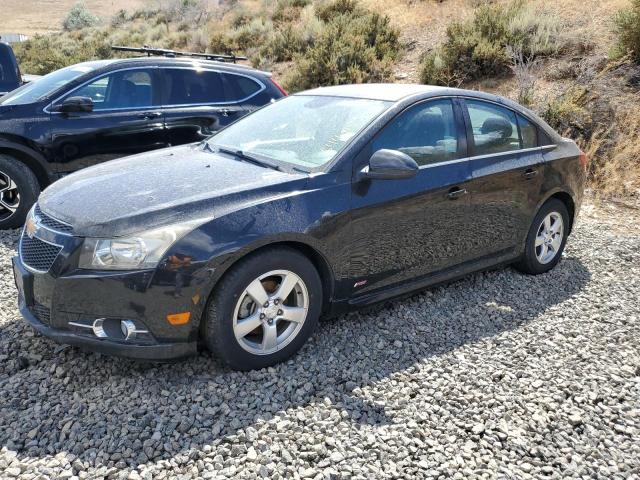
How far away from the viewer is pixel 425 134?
4234 millimetres

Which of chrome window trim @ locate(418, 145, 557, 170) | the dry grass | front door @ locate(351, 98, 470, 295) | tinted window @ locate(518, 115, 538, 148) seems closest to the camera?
front door @ locate(351, 98, 470, 295)

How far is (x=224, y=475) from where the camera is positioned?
8.77 feet

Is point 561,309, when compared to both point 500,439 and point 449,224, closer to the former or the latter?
point 449,224

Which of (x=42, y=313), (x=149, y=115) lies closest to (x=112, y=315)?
(x=42, y=313)

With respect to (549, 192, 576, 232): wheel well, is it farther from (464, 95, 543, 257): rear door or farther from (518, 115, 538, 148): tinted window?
(518, 115, 538, 148): tinted window

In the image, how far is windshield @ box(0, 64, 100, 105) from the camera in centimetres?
613

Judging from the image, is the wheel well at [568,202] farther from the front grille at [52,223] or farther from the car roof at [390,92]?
the front grille at [52,223]

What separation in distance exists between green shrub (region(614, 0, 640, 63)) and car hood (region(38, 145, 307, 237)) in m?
9.42

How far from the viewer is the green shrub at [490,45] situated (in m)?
11.9

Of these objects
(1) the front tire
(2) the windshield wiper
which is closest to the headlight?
(1) the front tire

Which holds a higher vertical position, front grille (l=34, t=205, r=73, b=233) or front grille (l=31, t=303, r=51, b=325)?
front grille (l=34, t=205, r=73, b=233)

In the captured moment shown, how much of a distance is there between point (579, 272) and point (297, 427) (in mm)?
3494

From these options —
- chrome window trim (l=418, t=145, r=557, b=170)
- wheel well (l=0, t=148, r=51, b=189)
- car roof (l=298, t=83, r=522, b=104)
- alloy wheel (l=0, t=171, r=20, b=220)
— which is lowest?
alloy wheel (l=0, t=171, r=20, b=220)

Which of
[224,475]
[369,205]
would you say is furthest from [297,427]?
[369,205]
